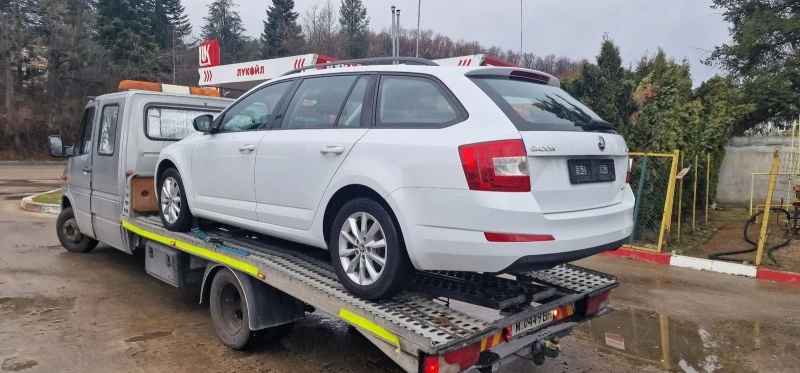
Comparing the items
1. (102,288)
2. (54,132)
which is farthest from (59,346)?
(54,132)

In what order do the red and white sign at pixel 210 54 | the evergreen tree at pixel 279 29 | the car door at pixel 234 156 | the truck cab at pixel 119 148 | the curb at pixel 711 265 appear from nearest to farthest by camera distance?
the car door at pixel 234 156, the truck cab at pixel 119 148, the curb at pixel 711 265, the red and white sign at pixel 210 54, the evergreen tree at pixel 279 29

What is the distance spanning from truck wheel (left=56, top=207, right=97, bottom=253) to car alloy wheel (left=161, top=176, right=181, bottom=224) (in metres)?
2.94

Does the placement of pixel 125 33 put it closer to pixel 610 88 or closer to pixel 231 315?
pixel 610 88

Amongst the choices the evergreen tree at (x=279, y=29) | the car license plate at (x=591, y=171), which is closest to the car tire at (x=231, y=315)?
the car license plate at (x=591, y=171)

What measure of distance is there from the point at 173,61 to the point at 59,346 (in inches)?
1759

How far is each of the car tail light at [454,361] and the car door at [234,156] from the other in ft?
6.96

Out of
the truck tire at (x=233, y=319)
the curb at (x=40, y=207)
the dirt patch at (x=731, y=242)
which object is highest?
the truck tire at (x=233, y=319)

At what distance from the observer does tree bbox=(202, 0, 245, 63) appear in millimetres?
64375

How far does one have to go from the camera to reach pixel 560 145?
131 inches

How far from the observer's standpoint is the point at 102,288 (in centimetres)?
630

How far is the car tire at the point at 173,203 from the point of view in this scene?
17.6 feet

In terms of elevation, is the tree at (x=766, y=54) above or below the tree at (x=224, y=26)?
below

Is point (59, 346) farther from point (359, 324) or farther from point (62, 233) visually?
point (62, 233)

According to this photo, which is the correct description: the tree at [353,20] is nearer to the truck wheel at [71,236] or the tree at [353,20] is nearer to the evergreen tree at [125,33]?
the evergreen tree at [125,33]
